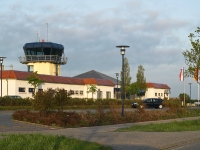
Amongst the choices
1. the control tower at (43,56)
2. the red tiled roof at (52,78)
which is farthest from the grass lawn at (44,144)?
the control tower at (43,56)

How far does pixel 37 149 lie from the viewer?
1180cm

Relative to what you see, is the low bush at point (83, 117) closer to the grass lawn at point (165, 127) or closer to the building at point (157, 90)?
the grass lawn at point (165, 127)

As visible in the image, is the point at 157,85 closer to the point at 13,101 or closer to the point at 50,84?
the point at 50,84

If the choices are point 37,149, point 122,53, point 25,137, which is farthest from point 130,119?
point 37,149

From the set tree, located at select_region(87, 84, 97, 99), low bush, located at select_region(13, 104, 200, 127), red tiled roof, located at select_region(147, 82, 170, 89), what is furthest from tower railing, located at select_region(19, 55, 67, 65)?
low bush, located at select_region(13, 104, 200, 127)

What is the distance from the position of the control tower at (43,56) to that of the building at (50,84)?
5071mm

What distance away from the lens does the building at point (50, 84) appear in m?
52.6

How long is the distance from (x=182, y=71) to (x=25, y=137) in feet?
80.5

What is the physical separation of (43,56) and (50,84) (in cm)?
882

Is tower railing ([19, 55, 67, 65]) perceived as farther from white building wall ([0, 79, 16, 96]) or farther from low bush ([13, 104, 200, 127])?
low bush ([13, 104, 200, 127])

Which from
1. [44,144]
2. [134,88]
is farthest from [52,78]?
[44,144]

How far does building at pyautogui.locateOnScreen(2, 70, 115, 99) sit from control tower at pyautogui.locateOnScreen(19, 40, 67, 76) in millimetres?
5071

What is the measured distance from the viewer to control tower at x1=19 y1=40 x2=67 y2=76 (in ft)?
212

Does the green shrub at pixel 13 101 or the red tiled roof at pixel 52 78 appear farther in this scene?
the red tiled roof at pixel 52 78
